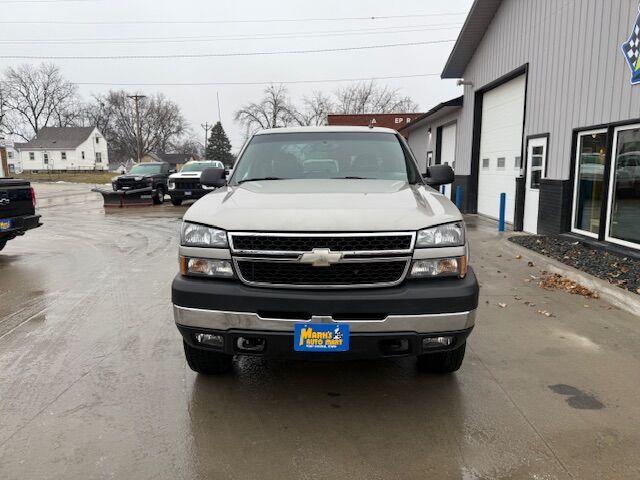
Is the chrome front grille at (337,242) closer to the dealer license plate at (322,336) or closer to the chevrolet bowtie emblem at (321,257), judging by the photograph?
the chevrolet bowtie emblem at (321,257)

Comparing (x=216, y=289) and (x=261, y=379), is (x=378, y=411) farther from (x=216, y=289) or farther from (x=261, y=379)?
(x=216, y=289)

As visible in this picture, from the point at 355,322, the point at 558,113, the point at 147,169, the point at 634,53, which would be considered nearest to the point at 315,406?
the point at 355,322

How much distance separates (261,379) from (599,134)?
7.85m

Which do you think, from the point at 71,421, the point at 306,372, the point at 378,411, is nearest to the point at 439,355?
the point at 378,411

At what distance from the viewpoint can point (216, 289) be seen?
10.1 ft

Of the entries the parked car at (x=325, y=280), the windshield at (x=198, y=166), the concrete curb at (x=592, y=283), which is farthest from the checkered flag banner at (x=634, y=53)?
the windshield at (x=198, y=166)

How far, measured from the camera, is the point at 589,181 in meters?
9.38

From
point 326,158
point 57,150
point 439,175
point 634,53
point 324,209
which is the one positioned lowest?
point 324,209

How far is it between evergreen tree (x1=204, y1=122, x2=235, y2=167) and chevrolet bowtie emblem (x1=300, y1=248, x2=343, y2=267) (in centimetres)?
9064

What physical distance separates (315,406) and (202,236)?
1368mm

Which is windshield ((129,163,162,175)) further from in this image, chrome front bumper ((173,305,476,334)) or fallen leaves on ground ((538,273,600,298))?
chrome front bumper ((173,305,476,334))

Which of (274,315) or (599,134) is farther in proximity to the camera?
(599,134)

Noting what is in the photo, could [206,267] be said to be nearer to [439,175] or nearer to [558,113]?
[439,175]

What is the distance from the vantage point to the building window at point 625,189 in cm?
788
